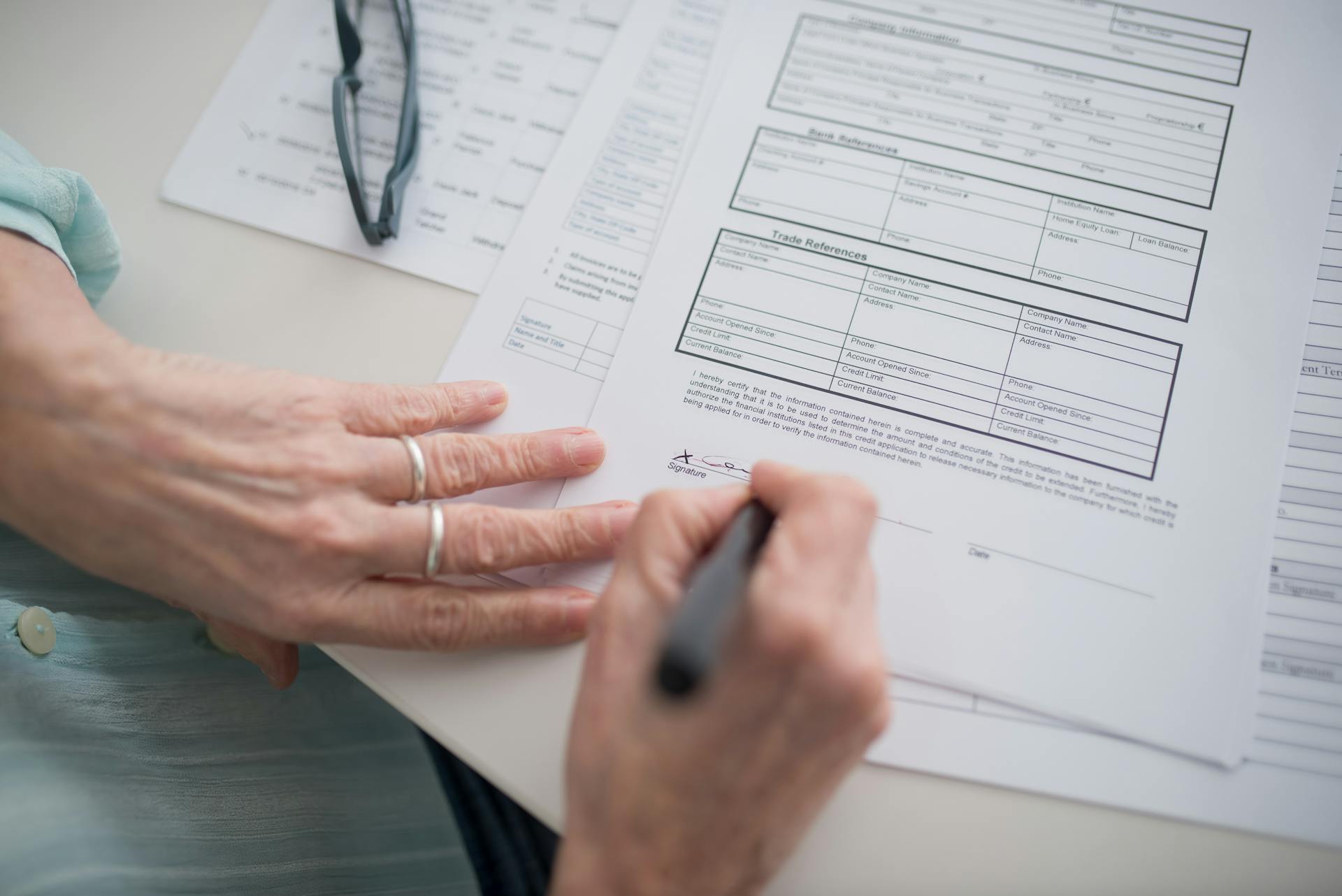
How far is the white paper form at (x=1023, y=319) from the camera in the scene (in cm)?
50

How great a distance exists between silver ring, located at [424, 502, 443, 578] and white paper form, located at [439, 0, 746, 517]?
6 cm

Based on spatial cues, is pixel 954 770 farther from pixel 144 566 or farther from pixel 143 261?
pixel 143 261

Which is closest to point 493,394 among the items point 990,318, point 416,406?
point 416,406

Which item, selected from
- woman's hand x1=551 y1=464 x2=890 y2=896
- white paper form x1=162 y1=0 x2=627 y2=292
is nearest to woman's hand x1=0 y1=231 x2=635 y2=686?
woman's hand x1=551 y1=464 x2=890 y2=896

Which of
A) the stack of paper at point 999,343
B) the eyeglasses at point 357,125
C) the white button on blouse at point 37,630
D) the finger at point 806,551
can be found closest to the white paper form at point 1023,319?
the stack of paper at point 999,343

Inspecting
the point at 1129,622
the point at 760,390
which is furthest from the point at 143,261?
the point at 1129,622

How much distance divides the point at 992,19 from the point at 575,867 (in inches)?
30.2

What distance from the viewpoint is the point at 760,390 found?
57 cm

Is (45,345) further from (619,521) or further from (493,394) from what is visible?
(619,521)

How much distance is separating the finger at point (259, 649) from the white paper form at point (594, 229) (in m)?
0.21

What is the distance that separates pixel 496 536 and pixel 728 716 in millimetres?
221

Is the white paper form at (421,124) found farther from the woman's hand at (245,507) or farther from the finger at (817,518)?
the finger at (817,518)

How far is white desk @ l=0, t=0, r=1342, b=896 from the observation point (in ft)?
1.50
